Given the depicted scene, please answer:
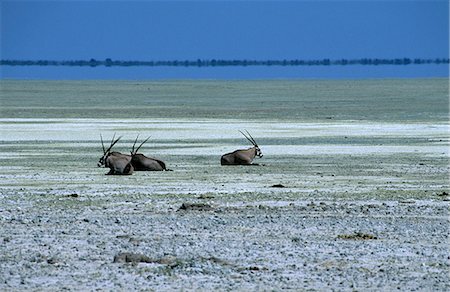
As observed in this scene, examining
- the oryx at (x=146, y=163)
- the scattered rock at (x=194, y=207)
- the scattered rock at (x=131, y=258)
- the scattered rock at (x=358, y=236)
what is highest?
the oryx at (x=146, y=163)

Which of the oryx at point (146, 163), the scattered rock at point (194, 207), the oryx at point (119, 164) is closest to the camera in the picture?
the scattered rock at point (194, 207)

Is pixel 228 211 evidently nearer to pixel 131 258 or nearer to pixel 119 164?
pixel 131 258

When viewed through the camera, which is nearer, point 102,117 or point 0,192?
point 0,192

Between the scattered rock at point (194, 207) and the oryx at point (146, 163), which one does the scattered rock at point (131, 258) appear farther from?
the oryx at point (146, 163)

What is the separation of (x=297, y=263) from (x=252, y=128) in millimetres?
22439

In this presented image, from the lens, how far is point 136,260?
1170cm

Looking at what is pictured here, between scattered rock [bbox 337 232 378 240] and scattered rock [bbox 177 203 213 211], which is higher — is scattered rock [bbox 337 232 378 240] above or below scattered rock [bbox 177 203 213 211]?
below

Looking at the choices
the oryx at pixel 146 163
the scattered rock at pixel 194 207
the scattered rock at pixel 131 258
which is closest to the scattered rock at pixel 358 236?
the scattered rock at pixel 131 258

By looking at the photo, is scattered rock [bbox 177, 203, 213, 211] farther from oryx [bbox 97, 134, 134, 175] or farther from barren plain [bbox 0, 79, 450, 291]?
oryx [bbox 97, 134, 134, 175]

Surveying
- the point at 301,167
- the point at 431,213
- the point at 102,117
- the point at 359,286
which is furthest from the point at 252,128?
the point at 359,286

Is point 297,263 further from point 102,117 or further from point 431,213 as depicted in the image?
point 102,117

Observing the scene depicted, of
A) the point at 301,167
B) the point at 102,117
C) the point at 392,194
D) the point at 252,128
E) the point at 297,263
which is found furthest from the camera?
the point at 102,117

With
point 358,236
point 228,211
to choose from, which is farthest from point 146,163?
point 358,236

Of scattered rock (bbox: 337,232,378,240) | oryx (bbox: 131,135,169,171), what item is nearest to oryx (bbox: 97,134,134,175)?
oryx (bbox: 131,135,169,171)
